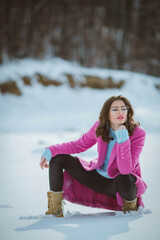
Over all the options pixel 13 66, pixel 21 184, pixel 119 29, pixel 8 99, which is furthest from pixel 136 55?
pixel 21 184

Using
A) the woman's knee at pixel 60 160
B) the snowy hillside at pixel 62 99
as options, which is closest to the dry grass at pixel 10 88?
the snowy hillside at pixel 62 99

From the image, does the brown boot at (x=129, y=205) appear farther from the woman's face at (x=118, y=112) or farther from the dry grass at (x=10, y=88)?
the dry grass at (x=10, y=88)

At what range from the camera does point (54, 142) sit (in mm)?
4625

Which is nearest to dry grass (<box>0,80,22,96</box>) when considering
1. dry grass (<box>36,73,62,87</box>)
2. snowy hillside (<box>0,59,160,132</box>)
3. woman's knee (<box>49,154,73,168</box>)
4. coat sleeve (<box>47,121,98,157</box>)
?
snowy hillside (<box>0,59,160,132</box>)

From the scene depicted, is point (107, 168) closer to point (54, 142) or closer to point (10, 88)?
point (54, 142)

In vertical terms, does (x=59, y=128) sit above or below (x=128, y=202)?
above

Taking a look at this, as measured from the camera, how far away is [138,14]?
38.8 feet

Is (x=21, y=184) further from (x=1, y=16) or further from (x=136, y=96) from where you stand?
(x=1, y=16)

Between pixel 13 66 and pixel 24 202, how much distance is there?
8.08 meters

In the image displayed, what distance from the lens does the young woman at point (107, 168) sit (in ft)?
5.14

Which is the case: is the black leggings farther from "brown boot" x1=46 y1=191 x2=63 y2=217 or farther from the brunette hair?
the brunette hair

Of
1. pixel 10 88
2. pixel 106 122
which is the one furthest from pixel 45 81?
pixel 106 122

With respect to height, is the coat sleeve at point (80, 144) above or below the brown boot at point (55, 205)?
above

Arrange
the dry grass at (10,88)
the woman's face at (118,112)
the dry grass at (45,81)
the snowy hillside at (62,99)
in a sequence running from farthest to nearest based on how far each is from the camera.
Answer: the dry grass at (45,81) → the dry grass at (10,88) → the snowy hillside at (62,99) → the woman's face at (118,112)
